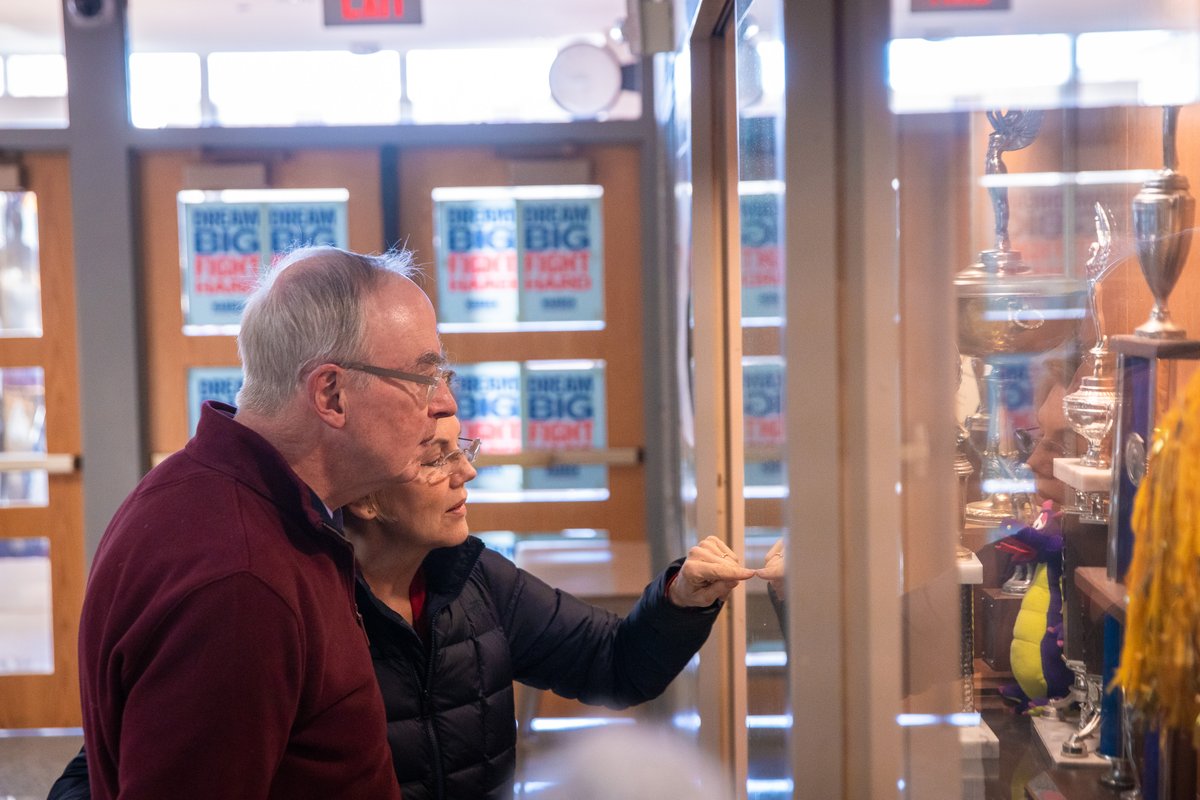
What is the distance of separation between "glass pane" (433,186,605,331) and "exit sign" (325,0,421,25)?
0.62 m

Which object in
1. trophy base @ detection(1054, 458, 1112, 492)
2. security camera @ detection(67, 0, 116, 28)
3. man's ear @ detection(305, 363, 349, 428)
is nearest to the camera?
trophy base @ detection(1054, 458, 1112, 492)

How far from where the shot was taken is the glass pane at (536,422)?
4352 millimetres

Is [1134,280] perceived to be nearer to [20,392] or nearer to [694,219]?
[694,219]

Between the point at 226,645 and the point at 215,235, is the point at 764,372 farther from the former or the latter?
the point at 215,235

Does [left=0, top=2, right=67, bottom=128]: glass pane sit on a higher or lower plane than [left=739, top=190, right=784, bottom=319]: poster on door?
higher

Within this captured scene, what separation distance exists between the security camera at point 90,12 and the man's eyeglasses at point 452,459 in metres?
3.24

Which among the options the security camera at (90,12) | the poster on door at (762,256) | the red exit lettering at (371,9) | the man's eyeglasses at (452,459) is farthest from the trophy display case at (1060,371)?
the security camera at (90,12)

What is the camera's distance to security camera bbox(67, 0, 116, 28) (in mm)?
4039

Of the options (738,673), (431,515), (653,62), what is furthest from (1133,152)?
(653,62)

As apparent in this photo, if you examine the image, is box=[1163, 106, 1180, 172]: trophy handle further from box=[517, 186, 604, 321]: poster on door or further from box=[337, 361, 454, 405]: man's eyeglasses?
box=[517, 186, 604, 321]: poster on door

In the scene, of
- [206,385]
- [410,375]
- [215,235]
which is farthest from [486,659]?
[215,235]

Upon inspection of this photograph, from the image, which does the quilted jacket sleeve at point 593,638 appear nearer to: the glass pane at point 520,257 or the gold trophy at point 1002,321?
the gold trophy at point 1002,321

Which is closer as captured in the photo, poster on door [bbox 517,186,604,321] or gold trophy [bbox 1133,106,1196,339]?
gold trophy [bbox 1133,106,1196,339]

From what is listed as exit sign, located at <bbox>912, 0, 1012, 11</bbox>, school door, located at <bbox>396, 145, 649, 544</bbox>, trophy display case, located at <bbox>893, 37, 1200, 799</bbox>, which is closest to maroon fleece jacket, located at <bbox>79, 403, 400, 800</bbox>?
trophy display case, located at <bbox>893, 37, 1200, 799</bbox>
